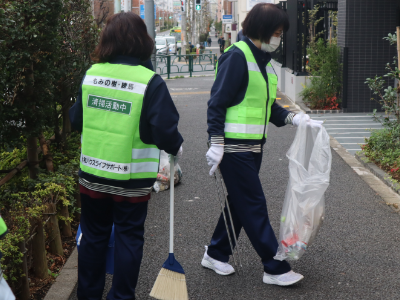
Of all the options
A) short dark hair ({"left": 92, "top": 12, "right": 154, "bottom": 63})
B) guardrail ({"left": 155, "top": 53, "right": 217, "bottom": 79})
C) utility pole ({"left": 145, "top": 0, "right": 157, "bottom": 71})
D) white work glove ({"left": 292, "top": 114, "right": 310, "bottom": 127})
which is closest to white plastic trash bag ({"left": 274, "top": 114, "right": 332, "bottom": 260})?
white work glove ({"left": 292, "top": 114, "right": 310, "bottom": 127})

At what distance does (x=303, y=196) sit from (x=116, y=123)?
56.6 inches

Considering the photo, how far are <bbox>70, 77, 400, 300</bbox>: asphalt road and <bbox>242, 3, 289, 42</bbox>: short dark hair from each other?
1.73 meters

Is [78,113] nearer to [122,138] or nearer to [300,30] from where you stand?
[122,138]

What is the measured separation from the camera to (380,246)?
4504mm

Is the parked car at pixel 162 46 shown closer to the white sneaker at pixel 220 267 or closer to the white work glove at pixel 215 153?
the white sneaker at pixel 220 267

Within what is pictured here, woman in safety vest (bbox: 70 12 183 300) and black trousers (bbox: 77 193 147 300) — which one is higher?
woman in safety vest (bbox: 70 12 183 300)

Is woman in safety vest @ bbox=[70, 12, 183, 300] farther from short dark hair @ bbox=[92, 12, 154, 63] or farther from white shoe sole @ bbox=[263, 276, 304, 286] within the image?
white shoe sole @ bbox=[263, 276, 304, 286]

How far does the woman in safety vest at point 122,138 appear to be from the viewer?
116 inches

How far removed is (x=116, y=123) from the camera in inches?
117

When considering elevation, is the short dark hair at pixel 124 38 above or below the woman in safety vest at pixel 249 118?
above

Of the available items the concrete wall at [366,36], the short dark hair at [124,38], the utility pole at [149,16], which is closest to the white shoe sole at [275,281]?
the short dark hair at [124,38]

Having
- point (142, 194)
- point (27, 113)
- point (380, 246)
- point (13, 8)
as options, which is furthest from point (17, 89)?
point (380, 246)

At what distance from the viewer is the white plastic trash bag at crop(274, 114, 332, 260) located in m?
3.60

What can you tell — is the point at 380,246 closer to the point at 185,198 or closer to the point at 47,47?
the point at 185,198
